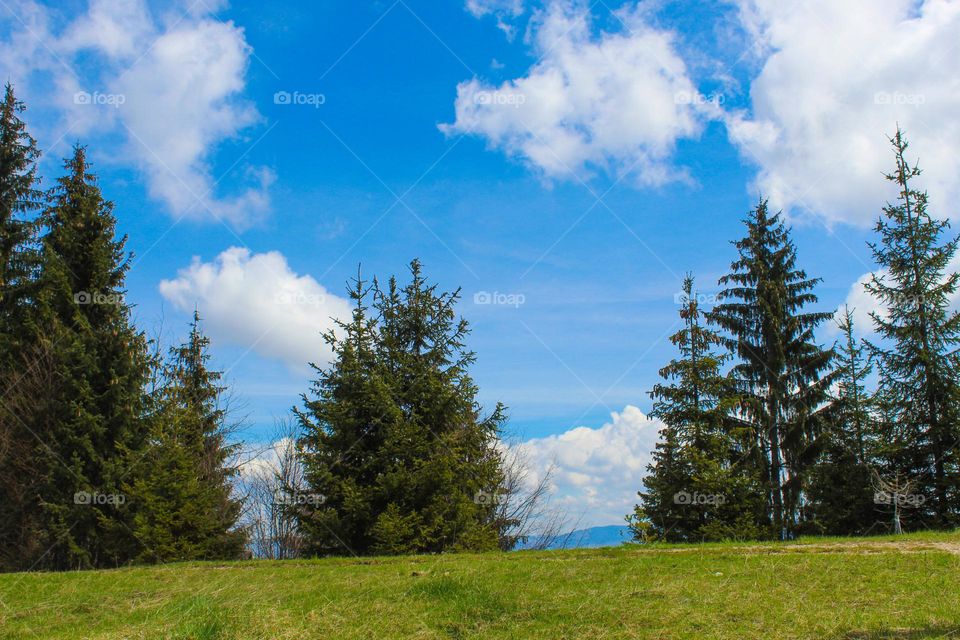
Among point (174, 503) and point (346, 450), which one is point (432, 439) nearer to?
point (346, 450)

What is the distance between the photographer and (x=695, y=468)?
899 inches

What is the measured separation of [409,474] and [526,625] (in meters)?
11.9

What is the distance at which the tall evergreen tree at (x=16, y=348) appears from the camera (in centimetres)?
2359

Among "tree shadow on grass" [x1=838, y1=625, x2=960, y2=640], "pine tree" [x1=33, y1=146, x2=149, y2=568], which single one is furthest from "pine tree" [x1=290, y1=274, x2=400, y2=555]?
"tree shadow on grass" [x1=838, y1=625, x2=960, y2=640]

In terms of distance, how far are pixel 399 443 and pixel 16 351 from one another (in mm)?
16329

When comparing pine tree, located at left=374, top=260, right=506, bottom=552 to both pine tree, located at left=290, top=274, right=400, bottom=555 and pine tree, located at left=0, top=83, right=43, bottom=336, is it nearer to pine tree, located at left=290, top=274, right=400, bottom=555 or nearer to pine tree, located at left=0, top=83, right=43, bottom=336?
pine tree, located at left=290, top=274, right=400, bottom=555

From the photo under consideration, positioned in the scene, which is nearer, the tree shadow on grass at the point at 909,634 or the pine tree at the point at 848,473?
the tree shadow on grass at the point at 909,634

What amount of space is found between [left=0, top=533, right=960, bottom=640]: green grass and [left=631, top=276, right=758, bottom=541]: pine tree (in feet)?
32.0

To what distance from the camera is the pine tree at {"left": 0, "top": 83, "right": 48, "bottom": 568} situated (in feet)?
77.4

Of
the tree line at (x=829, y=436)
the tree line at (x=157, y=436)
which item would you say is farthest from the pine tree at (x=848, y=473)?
the tree line at (x=157, y=436)

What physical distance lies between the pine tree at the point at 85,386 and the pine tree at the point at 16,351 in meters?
0.70

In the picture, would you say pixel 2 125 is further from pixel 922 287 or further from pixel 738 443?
pixel 922 287

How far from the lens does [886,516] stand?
76.3 ft

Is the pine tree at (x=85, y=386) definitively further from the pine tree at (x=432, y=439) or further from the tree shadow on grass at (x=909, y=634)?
the tree shadow on grass at (x=909, y=634)
